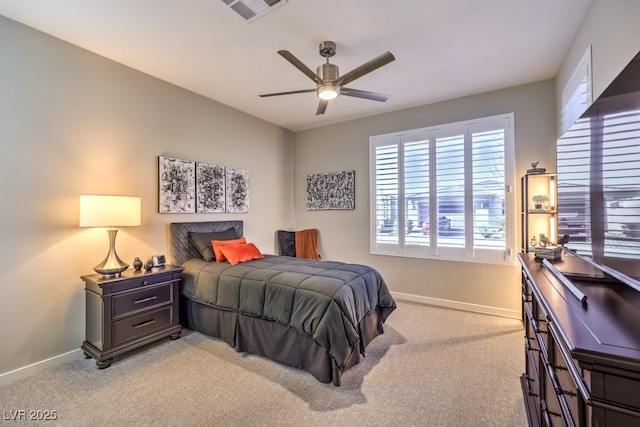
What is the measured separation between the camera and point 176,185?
11.2 feet

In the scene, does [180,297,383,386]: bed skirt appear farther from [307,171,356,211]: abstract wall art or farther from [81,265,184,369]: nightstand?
[307,171,356,211]: abstract wall art

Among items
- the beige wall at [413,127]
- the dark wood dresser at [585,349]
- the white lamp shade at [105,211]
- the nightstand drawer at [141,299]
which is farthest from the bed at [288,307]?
the beige wall at [413,127]

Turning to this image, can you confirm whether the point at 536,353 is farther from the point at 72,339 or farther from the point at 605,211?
the point at 72,339

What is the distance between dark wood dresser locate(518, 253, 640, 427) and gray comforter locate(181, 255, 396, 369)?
1.21 metres

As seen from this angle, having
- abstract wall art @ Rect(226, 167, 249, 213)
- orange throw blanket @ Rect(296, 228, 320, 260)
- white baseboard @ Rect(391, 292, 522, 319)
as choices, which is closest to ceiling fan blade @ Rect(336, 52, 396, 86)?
abstract wall art @ Rect(226, 167, 249, 213)

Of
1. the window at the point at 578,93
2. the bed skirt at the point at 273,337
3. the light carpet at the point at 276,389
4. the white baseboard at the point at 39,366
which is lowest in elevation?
the light carpet at the point at 276,389

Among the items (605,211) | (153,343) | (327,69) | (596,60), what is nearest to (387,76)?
(327,69)

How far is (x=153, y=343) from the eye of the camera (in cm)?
284

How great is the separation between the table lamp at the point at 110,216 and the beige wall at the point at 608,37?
3668 mm

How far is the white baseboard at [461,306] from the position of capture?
349 centimetres

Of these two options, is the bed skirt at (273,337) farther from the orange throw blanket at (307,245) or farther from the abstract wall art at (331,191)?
the abstract wall art at (331,191)

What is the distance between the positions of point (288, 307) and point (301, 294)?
0.54 feet

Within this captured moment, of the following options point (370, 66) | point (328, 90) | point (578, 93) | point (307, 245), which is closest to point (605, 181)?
point (370, 66)

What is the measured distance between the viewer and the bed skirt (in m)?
2.24
